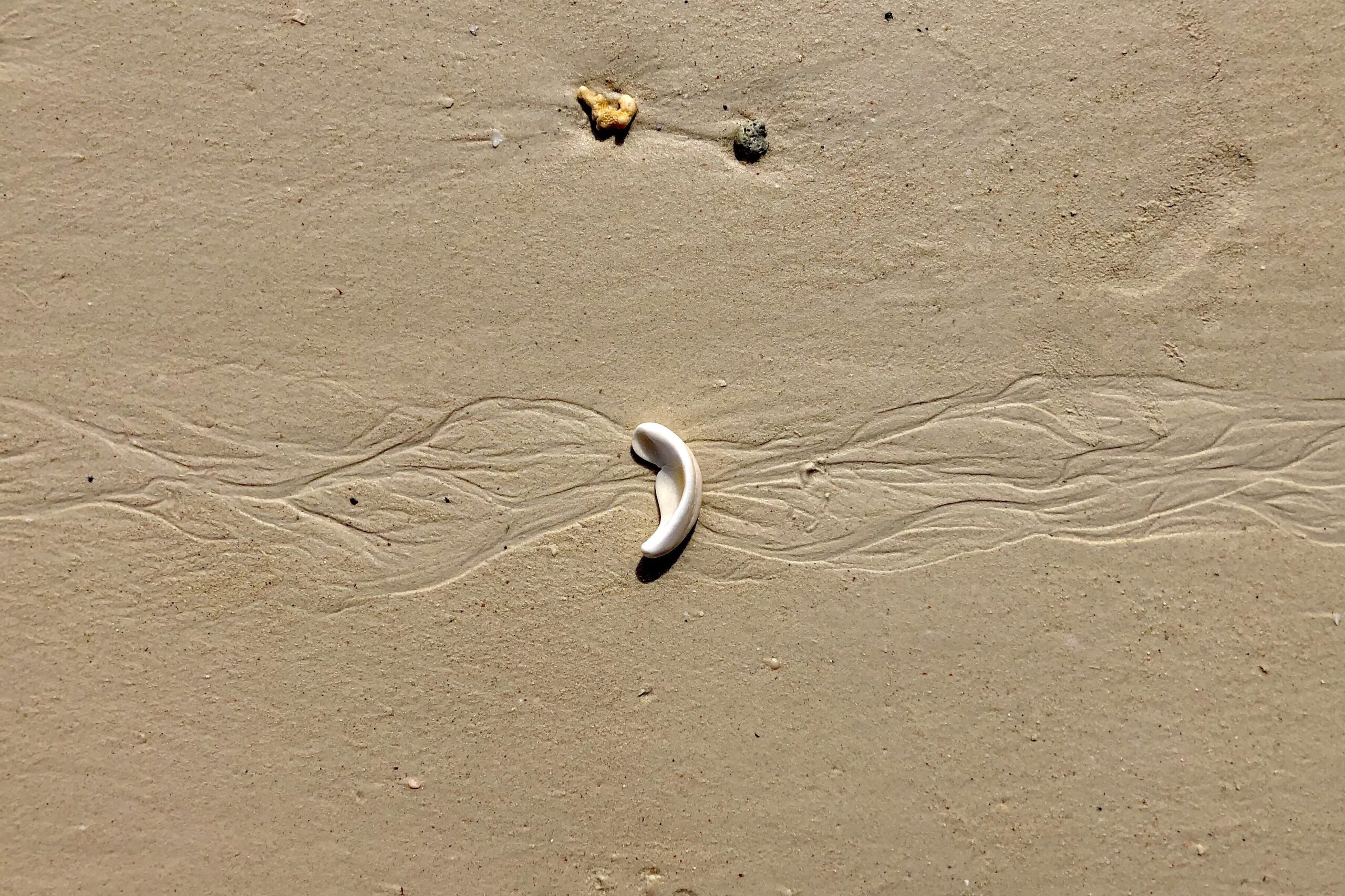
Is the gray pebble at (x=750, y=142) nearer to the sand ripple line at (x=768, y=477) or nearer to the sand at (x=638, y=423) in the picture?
the sand at (x=638, y=423)

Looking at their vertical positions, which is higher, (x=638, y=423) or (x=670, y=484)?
(x=638, y=423)

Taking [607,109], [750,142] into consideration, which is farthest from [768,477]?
[607,109]

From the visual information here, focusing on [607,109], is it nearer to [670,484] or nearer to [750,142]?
[750,142]

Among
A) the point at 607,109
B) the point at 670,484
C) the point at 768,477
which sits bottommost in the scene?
the point at 670,484

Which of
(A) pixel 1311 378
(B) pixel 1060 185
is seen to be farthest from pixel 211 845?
(A) pixel 1311 378

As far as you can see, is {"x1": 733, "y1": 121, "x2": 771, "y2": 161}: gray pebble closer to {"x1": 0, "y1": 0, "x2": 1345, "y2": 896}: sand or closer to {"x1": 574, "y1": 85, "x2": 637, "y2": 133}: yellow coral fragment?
{"x1": 0, "y1": 0, "x2": 1345, "y2": 896}: sand

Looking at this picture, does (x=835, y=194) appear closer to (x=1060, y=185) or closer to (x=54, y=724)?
(x=1060, y=185)

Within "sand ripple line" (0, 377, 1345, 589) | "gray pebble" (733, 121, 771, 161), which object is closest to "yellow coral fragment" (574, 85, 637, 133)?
"gray pebble" (733, 121, 771, 161)
